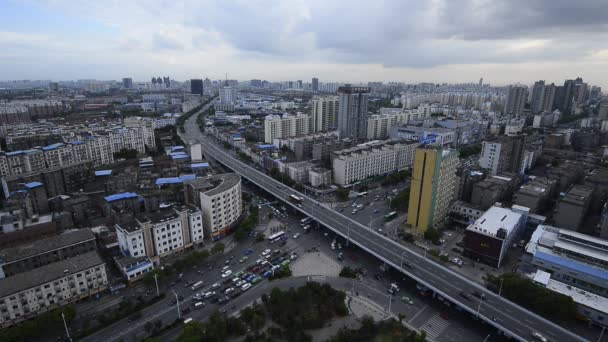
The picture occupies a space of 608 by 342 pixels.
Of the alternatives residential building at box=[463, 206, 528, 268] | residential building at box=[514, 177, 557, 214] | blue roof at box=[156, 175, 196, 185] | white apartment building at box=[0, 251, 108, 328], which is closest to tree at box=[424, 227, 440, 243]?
residential building at box=[463, 206, 528, 268]

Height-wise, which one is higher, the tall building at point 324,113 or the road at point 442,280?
the tall building at point 324,113

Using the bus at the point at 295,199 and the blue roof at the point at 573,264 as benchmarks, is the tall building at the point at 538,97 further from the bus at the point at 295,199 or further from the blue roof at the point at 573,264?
the bus at the point at 295,199

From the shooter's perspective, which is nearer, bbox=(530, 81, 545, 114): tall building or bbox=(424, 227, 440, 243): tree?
bbox=(424, 227, 440, 243): tree

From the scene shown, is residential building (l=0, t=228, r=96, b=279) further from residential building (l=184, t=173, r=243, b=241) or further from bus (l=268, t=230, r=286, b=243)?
bus (l=268, t=230, r=286, b=243)

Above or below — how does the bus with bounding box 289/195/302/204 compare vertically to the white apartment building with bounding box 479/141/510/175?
below

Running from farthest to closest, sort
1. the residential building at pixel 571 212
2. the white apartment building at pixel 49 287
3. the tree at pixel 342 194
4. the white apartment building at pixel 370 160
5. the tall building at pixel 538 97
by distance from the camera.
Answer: the tall building at pixel 538 97
the white apartment building at pixel 370 160
the tree at pixel 342 194
the residential building at pixel 571 212
the white apartment building at pixel 49 287

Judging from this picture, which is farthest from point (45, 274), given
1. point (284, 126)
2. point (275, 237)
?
point (284, 126)

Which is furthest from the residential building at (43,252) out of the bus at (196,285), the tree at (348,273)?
the tree at (348,273)
